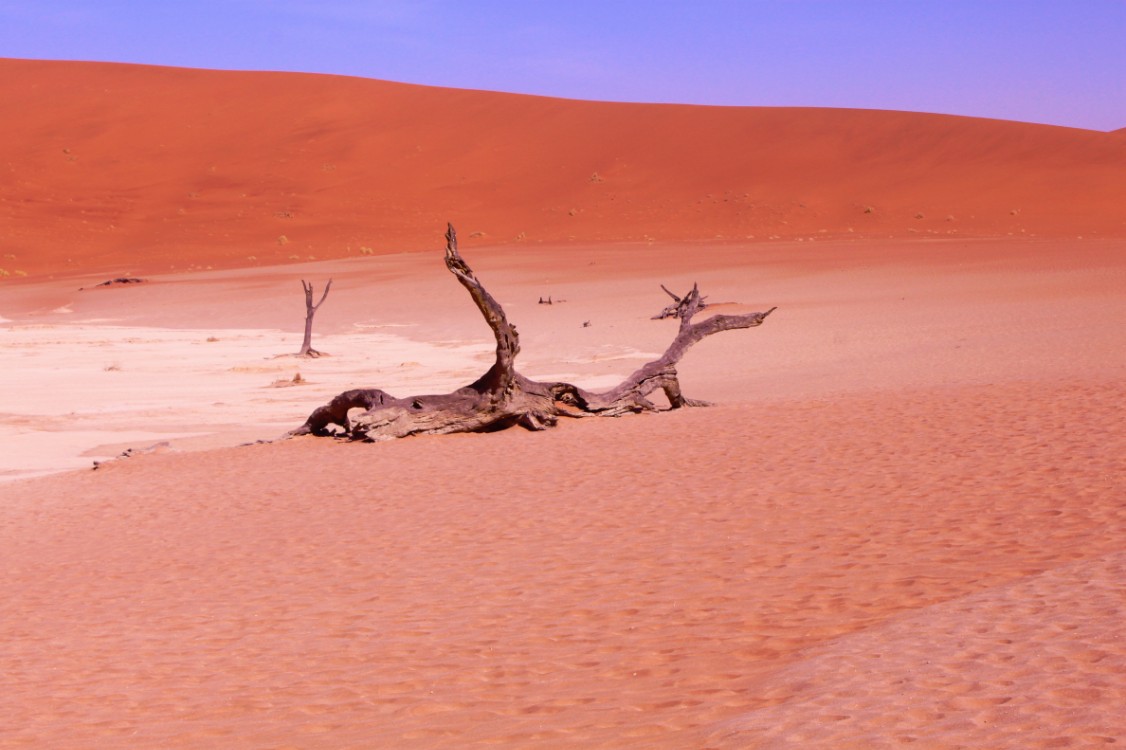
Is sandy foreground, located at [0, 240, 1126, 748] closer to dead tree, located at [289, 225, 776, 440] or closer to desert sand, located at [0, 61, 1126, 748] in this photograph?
desert sand, located at [0, 61, 1126, 748]

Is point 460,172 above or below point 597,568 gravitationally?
above

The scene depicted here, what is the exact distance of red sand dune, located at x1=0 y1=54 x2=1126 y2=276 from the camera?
55781 mm

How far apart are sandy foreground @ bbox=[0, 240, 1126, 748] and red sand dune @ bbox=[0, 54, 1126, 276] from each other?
117ft

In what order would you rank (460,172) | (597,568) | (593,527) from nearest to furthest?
1. (597,568)
2. (593,527)
3. (460,172)

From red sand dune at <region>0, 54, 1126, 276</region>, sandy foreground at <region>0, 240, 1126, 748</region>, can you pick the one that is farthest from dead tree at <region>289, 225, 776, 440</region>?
red sand dune at <region>0, 54, 1126, 276</region>

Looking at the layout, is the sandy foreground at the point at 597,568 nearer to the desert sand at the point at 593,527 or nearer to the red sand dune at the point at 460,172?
the desert sand at the point at 593,527

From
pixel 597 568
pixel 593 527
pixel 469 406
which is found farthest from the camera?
pixel 469 406

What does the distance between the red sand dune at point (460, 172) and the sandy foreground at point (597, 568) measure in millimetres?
35723

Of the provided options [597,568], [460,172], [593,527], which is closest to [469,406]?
[593,527]

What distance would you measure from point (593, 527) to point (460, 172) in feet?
209

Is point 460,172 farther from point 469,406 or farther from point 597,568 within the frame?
point 597,568

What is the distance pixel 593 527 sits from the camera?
9414 mm

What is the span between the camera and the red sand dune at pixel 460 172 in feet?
183

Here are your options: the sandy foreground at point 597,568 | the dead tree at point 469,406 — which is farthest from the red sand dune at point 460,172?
the dead tree at point 469,406
